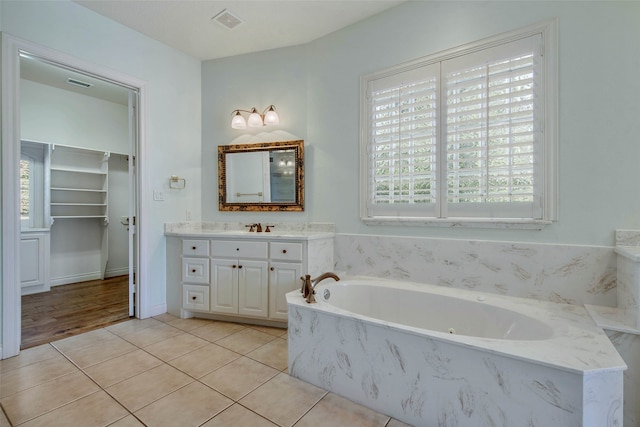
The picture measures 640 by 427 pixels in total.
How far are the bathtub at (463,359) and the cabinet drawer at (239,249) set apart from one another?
76 cm

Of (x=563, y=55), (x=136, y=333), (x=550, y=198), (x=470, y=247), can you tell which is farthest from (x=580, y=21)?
(x=136, y=333)

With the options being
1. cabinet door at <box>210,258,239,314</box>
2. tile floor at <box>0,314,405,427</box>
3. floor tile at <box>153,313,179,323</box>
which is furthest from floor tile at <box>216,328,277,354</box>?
floor tile at <box>153,313,179,323</box>

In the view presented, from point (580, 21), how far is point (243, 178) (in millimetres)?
2969

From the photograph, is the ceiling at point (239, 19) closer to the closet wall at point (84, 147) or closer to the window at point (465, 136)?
the window at point (465, 136)

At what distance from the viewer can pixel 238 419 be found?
1549 mm

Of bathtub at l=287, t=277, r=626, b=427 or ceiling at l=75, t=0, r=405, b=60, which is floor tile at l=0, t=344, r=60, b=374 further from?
ceiling at l=75, t=0, r=405, b=60

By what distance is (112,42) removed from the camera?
2.75 meters

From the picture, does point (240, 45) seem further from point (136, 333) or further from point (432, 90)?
point (136, 333)

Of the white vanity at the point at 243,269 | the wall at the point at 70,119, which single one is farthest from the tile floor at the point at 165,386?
the wall at the point at 70,119

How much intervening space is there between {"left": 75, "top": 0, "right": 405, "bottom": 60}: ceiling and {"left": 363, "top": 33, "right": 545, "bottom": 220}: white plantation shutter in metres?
0.64

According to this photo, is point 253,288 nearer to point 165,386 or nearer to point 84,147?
point 165,386

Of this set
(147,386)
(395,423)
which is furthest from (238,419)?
(395,423)

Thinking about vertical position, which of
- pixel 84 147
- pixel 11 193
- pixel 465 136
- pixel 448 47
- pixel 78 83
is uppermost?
pixel 78 83

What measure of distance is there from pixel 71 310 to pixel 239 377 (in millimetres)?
2452
